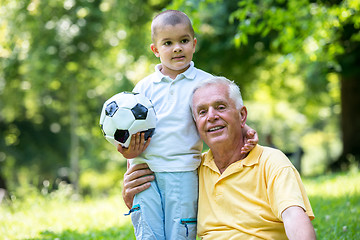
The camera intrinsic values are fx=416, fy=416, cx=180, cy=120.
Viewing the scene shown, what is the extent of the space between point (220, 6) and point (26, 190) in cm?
694

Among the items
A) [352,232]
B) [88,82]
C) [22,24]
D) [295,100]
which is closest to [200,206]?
[352,232]

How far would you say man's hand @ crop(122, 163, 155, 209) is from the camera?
2994 mm

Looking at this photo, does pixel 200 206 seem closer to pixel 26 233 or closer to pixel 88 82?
pixel 26 233

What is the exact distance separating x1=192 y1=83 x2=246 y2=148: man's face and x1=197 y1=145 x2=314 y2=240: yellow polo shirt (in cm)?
20

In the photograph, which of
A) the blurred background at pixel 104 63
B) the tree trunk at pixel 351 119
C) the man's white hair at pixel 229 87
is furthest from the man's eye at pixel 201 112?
the tree trunk at pixel 351 119

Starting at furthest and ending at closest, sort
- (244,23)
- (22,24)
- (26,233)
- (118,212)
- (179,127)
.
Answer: (22,24)
(118,212)
(244,23)
(26,233)
(179,127)

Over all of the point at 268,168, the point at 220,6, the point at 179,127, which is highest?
the point at 220,6

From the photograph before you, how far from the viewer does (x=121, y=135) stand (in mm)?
2922

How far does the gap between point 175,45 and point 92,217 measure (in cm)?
366

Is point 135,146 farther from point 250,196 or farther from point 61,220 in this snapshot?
point 61,220

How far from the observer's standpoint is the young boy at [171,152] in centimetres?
293

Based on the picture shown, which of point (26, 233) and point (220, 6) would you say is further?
point (220, 6)

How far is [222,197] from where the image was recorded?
2863 mm

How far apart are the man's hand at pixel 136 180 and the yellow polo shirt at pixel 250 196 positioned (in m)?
0.40
